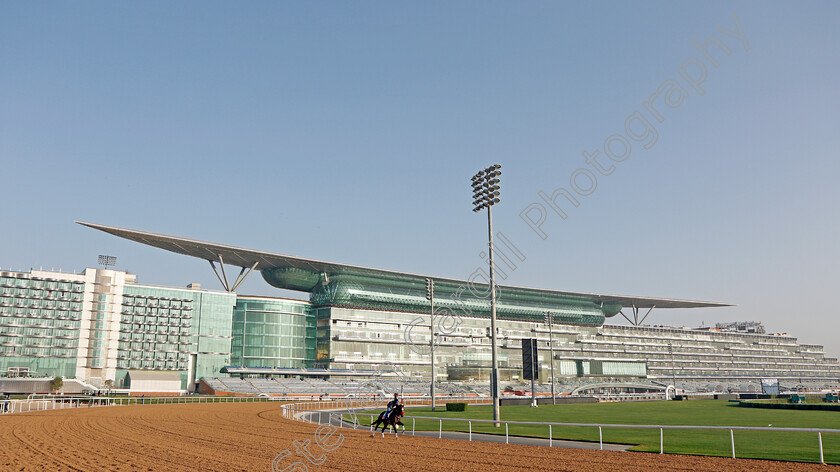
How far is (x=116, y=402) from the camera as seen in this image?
193 feet

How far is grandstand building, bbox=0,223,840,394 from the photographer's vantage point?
3740 inches

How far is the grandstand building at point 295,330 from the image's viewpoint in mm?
95000

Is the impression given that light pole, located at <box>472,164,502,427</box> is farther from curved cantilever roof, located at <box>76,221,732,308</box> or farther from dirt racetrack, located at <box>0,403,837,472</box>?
curved cantilever roof, located at <box>76,221,732,308</box>

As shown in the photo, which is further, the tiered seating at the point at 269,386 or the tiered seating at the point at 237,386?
the tiered seating at the point at 237,386

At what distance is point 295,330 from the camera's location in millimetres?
110625

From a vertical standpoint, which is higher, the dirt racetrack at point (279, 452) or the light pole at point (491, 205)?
the light pole at point (491, 205)

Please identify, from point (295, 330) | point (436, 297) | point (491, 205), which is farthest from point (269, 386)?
point (491, 205)

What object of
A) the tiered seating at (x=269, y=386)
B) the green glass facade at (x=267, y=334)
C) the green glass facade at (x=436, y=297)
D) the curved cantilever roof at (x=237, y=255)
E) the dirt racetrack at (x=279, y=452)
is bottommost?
the tiered seating at (x=269, y=386)

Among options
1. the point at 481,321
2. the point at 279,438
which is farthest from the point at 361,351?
the point at 279,438

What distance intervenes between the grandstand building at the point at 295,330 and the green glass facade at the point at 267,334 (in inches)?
7.6

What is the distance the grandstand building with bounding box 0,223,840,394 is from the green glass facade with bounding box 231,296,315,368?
192 mm

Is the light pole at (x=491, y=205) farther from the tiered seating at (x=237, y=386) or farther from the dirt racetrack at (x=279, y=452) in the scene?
the tiered seating at (x=237, y=386)

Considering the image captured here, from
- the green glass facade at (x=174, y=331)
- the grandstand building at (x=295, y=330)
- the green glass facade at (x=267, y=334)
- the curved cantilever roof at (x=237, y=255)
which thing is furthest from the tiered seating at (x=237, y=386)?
the curved cantilever roof at (x=237, y=255)

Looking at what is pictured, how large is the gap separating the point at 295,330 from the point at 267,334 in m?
5.23
